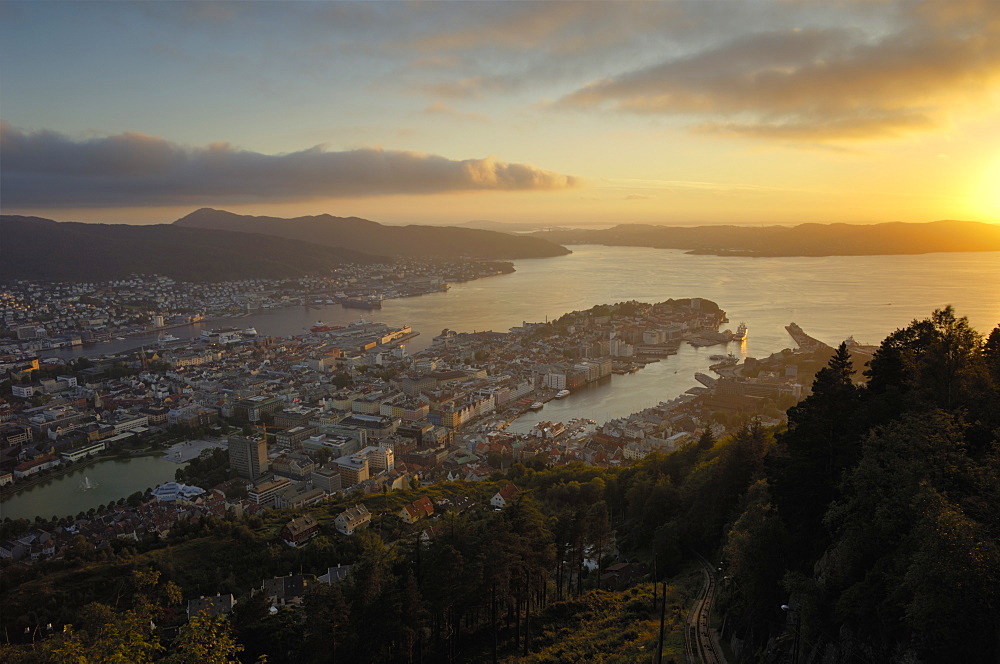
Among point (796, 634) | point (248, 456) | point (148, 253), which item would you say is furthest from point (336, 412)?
point (148, 253)

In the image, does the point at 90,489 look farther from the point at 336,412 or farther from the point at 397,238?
the point at 397,238

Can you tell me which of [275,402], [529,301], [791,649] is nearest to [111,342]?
[275,402]

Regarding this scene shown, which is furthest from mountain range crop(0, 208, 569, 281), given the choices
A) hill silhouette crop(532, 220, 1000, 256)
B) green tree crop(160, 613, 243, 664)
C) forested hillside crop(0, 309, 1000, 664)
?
green tree crop(160, 613, 243, 664)

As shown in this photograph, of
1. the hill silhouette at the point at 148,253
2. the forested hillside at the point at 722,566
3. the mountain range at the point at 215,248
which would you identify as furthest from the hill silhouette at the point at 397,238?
the forested hillside at the point at 722,566

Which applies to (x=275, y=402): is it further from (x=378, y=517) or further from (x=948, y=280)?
(x=948, y=280)

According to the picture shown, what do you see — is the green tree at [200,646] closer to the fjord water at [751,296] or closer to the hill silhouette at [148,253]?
the fjord water at [751,296]

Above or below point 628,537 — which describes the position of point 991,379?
above

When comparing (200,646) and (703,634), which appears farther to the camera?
(703,634)
